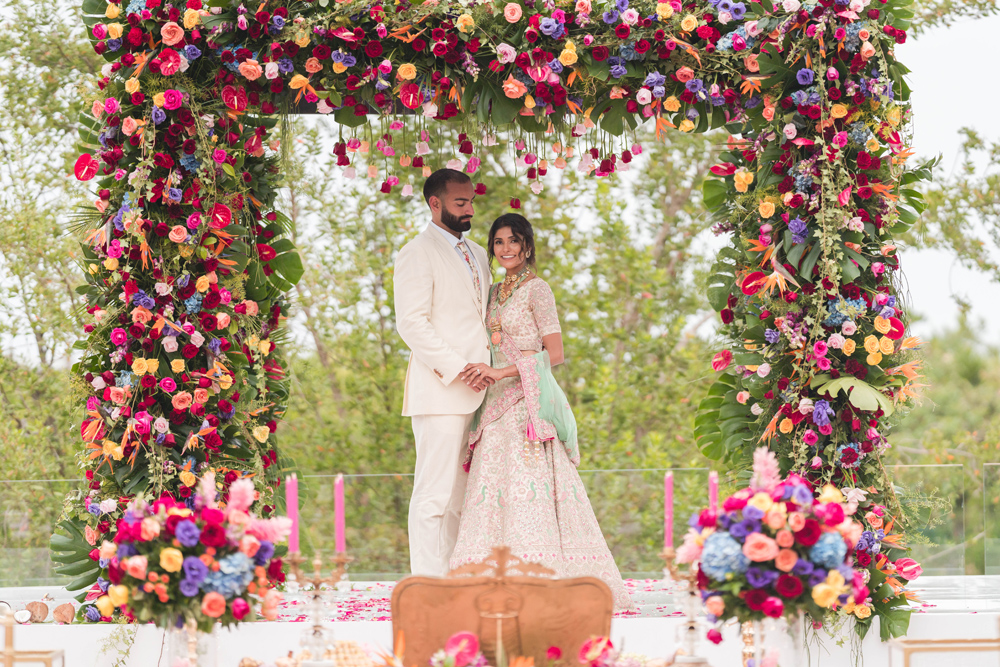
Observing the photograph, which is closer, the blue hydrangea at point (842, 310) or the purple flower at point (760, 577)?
the purple flower at point (760, 577)

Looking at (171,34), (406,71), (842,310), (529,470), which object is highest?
Answer: (171,34)

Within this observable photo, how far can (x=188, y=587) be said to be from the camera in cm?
282

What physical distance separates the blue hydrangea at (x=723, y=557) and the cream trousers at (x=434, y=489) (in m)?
2.01

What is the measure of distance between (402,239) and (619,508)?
329 cm

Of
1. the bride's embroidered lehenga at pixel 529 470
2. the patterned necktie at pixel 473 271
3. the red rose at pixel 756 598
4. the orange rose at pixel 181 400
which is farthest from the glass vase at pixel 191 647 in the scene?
the patterned necktie at pixel 473 271

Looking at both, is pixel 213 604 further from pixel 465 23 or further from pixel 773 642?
pixel 465 23

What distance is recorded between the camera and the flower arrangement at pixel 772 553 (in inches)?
108

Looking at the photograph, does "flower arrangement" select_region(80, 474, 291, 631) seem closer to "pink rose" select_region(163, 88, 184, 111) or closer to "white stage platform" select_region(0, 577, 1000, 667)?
"white stage platform" select_region(0, 577, 1000, 667)

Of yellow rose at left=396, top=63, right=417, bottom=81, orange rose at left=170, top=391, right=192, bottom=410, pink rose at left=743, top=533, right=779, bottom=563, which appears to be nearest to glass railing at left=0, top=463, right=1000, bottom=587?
orange rose at left=170, top=391, right=192, bottom=410

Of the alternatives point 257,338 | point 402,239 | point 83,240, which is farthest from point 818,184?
point 402,239

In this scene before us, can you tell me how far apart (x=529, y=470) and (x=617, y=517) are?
2.59 m

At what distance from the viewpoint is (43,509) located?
6359 millimetres

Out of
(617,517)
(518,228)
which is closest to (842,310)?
(518,228)

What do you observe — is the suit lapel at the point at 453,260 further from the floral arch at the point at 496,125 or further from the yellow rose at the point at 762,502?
the yellow rose at the point at 762,502
